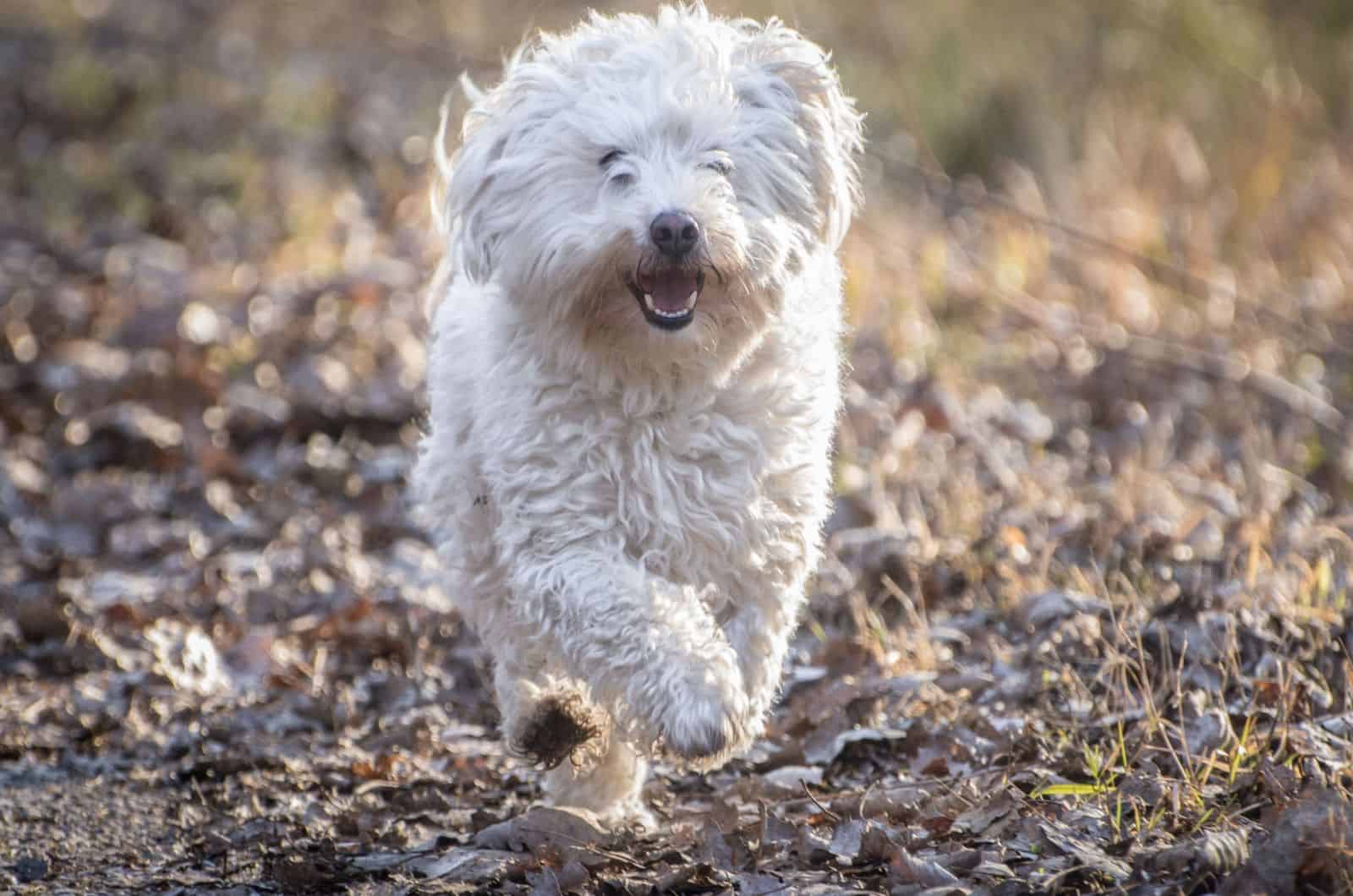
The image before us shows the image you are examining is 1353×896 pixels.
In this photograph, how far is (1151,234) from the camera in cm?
916

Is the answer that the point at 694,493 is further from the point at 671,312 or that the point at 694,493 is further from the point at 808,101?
the point at 808,101

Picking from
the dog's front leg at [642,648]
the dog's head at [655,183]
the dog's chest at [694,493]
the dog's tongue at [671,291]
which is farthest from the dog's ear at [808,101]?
the dog's front leg at [642,648]

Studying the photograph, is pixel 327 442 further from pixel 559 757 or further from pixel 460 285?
pixel 559 757

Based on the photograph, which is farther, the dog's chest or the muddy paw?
the muddy paw

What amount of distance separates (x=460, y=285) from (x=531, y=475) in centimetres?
96

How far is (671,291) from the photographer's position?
3938 mm

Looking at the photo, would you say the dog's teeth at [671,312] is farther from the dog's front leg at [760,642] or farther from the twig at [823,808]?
the twig at [823,808]

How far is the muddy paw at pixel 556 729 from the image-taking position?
4.17 meters

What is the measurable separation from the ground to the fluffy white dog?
45 cm

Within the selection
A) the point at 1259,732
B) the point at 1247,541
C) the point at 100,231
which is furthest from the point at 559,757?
the point at 100,231

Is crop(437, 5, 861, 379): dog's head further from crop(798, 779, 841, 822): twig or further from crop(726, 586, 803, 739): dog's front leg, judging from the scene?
crop(798, 779, 841, 822): twig

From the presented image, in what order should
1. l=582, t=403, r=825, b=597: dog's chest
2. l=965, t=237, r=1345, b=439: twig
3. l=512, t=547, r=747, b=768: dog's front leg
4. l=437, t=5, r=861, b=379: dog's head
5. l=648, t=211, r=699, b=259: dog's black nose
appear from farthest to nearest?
l=965, t=237, r=1345, b=439: twig
l=582, t=403, r=825, b=597: dog's chest
l=437, t=5, r=861, b=379: dog's head
l=648, t=211, r=699, b=259: dog's black nose
l=512, t=547, r=747, b=768: dog's front leg

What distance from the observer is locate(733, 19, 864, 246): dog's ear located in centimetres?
425

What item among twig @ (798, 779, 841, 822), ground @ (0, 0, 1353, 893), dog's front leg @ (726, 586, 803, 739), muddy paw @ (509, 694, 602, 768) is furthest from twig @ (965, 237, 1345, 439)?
muddy paw @ (509, 694, 602, 768)
